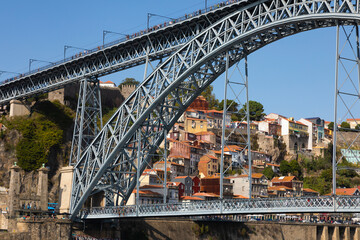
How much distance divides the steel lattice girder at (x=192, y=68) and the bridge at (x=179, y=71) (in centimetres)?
6

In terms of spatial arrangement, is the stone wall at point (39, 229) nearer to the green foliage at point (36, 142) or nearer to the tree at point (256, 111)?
the green foliage at point (36, 142)

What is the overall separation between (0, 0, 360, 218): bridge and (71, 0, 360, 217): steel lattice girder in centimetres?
6

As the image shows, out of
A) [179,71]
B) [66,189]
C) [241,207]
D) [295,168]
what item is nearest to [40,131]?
[66,189]

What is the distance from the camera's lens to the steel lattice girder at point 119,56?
44344 mm

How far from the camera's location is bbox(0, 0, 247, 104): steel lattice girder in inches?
1746

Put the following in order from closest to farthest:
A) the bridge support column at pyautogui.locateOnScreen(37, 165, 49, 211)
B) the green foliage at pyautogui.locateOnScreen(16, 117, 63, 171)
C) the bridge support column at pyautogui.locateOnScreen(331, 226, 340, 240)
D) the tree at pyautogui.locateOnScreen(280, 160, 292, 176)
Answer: the bridge support column at pyautogui.locateOnScreen(37, 165, 49, 211)
the bridge support column at pyautogui.locateOnScreen(331, 226, 340, 240)
the green foliage at pyautogui.locateOnScreen(16, 117, 63, 171)
the tree at pyautogui.locateOnScreen(280, 160, 292, 176)

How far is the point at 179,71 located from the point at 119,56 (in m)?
12.0

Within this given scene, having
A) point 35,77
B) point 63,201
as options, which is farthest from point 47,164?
point 63,201

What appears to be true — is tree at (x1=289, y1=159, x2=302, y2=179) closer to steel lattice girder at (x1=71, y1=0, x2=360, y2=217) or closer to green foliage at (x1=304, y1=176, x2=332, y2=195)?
green foliage at (x1=304, y1=176, x2=332, y2=195)

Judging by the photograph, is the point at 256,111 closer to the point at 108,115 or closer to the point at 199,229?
the point at 108,115

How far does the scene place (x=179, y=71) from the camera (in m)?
42.0

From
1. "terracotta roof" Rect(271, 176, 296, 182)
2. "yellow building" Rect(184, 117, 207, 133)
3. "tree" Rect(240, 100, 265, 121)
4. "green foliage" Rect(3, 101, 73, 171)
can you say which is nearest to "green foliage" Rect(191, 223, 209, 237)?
"green foliage" Rect(3, 101, 73, 171)

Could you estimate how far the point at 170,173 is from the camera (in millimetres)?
81500

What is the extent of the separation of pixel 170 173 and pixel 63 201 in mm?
32146
